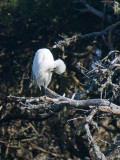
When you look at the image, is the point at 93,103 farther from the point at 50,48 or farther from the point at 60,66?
the point at 50,48

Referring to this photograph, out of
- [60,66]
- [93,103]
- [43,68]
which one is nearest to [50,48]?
[43,68]

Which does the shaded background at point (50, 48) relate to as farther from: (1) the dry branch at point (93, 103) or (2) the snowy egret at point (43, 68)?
(1) the dry branch at point (93, 103)

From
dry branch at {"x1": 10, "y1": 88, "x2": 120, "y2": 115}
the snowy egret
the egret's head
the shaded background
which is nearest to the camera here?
dry branch at {"x1": 10, "y1": 88, "x2": 120, "y2": 115}

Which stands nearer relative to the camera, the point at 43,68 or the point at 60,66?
the point at 60,66

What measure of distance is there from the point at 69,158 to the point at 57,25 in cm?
258

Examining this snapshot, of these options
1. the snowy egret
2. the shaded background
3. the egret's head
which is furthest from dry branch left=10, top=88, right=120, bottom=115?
the shaded background

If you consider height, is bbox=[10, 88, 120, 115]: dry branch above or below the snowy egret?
below

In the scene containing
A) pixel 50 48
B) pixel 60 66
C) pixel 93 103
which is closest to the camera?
pixel 93 103

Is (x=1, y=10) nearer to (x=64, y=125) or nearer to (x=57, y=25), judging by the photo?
(x=57, y=25)

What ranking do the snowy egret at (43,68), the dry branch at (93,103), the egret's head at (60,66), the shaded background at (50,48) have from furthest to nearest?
the shaded background at (50,48) < the snowy egret at (43,68) < the egret's head at (60,66) < the dry branch at (93,103)

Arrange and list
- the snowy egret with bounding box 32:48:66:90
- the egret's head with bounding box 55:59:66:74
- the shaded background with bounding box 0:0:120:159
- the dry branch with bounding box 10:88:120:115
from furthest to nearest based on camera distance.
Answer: the shaded background with bounding box 0:0:120:159 < the snowy egret with bounding box 32:48:66:90 < the egret's head with bounding box 55:59:66:74 < the dry branch with bounding box 10:88:120:115

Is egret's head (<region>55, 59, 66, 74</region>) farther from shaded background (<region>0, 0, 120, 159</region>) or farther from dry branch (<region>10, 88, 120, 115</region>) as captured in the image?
shaded background (<region>0, 0, 120, 159</region>)

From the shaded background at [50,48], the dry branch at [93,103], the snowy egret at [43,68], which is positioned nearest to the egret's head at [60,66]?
the snowy egret at [43,68]

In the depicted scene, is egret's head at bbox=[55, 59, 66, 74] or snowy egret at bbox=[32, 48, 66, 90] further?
snowy egret at bbox=[32, 48, 66, 90]
